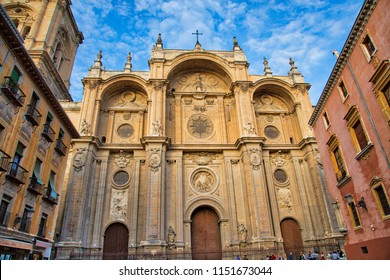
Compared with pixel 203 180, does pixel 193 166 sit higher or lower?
higher

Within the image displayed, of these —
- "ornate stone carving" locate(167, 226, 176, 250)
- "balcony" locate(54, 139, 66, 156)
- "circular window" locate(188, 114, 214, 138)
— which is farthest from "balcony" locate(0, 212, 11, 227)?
"circular window" locate(188, 114, 214, 138)

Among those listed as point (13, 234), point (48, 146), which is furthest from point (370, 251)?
point (48, 146)

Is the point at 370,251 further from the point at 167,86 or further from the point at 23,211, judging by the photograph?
the point at 167,86

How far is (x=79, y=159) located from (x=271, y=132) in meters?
18.4

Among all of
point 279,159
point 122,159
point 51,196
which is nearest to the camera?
point 51,196

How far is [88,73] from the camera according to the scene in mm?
27062

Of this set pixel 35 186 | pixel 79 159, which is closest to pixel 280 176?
pixel 79 159

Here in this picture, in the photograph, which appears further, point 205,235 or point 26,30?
point 26,30

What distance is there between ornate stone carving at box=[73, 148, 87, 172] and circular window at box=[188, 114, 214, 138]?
999 centimetres

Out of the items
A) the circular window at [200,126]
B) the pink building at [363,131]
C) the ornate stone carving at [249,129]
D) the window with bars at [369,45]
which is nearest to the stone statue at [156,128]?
the circular window at [200,126]

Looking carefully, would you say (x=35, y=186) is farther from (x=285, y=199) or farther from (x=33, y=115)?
(x=285, y=199)

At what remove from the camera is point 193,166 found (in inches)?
973

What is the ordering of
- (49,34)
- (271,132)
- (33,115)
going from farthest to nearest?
(49,34) < (271,132) < (33,115)

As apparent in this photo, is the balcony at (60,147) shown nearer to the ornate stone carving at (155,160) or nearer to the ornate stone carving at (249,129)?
the ornate stone carving at (155,160)
